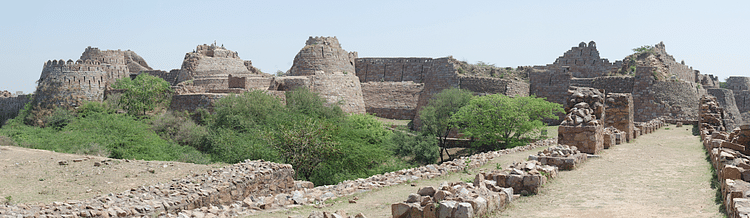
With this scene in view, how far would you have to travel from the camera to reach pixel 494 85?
32.1 m

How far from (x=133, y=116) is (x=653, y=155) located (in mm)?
23592

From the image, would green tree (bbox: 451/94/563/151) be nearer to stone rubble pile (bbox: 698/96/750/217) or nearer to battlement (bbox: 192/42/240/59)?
stone rubble pile (bbox: 698/96/750/217)

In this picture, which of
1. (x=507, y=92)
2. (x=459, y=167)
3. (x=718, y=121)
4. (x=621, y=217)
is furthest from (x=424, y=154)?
(x=621, y=217)

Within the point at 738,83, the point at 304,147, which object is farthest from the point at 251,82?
the point at 738,83

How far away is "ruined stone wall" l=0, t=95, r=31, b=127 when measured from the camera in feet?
112

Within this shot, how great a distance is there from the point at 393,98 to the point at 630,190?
27615 mm

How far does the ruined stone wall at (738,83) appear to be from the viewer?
1585 inches

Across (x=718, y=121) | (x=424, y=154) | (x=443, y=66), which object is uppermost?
(x=443, y=66)

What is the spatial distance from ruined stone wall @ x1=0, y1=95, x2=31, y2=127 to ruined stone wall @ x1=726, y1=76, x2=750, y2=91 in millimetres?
44819

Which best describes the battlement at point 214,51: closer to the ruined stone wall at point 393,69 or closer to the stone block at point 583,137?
the ruined stone wall at point 393,69

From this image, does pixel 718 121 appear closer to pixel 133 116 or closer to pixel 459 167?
pixel 459 167

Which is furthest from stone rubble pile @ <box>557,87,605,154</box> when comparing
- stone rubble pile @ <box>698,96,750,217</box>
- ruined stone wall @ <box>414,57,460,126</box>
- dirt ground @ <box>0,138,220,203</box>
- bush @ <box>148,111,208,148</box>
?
ruined stone wall @ <box>414,57,460,126</box>

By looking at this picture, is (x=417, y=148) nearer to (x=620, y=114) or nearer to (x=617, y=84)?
(x=620, y=114)

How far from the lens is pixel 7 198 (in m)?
10.8
